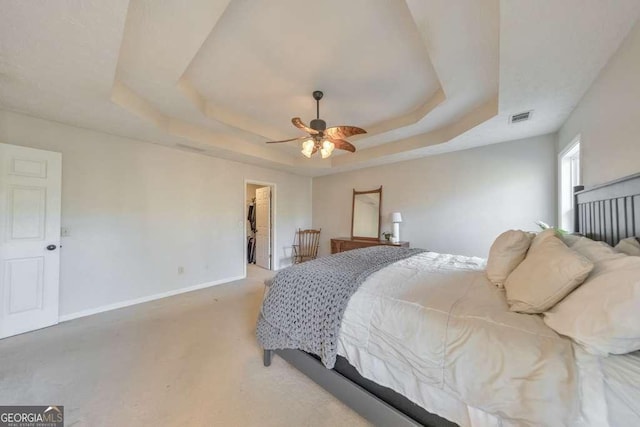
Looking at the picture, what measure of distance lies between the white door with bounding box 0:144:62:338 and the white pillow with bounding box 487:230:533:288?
4.24m

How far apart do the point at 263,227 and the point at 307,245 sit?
43.7 inches

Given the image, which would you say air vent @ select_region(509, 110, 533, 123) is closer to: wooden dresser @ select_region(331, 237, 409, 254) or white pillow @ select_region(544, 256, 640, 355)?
white pillow @ select_region(544, 256, 640, 355)

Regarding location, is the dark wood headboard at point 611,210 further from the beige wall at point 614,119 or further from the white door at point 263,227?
the white door at point 263,227

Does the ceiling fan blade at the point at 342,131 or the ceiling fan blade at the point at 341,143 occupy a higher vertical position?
the ceiling fan blade at the point at 342,131

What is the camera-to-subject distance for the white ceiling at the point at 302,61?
4.58 ft

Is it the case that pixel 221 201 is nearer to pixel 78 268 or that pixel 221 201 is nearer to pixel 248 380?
pixel 78 268

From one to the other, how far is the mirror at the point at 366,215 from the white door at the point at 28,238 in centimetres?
435

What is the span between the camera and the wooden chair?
18.1ft

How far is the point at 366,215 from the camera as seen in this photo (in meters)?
4.86

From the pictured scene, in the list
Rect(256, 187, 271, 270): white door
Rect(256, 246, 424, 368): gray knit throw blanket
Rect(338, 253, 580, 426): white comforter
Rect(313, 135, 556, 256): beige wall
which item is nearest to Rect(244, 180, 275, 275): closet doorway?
Rect(256, 187, 271, 270): white door

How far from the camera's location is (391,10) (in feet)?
5.24

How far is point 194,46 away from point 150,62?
1.67ft

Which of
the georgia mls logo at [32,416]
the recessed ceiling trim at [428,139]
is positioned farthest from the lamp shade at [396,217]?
the georgia mls logo at [32,416]

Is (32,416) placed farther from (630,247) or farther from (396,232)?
(396,232)
